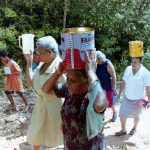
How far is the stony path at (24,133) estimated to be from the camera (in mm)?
5891

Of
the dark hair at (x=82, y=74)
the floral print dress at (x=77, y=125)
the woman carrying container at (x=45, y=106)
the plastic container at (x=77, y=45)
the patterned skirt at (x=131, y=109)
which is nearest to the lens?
the plastic container at (x=77, y=45)

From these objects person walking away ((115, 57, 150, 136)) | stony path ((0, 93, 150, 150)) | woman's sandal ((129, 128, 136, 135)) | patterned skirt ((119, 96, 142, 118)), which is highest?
person walking away ((115, 57, 150, 136))

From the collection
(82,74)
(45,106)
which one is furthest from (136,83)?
(82,74)

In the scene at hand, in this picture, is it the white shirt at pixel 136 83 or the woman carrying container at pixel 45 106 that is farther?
the white shirt at pixel 136 83

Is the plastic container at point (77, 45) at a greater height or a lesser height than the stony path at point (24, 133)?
greater

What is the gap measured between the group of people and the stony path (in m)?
0.21

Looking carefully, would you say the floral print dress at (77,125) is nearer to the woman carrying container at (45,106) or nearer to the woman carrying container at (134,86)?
the woman carrying container at (45,106)

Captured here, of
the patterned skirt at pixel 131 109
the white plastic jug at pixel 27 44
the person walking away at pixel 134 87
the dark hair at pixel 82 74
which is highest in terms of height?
the white plastic jug at pixel 27 44

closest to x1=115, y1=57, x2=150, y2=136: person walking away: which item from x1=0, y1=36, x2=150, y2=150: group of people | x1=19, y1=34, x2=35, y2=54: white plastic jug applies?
x1=0, y1=36, x2=150, y2=150: group of people

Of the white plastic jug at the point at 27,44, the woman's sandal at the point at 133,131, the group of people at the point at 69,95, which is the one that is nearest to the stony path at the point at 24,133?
the woman's sandal at the point at 133,131

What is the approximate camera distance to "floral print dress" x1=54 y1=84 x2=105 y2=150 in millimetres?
3146

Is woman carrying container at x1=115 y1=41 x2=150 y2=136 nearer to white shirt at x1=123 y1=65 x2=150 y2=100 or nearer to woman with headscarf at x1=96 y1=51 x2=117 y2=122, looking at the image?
white shirt at x1=123 y1=65 x2=150 y2=100

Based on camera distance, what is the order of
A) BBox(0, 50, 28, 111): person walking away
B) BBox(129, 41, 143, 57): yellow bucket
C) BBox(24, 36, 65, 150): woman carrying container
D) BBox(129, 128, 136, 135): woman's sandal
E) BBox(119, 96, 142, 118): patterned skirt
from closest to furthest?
BBox(24, 36, 65, 150): woman carrying container → BBox(129, 41, 143, 57): yellow bucket → BBox(119, 96, 142, 118): patterned skirt → BBox(129, 128, 136, 135): woman's sandal → BBox(0, 50, 28, 111): person walking away

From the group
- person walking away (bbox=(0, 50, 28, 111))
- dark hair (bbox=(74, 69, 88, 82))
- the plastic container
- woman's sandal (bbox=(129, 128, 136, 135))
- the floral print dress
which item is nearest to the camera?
the plastic container
